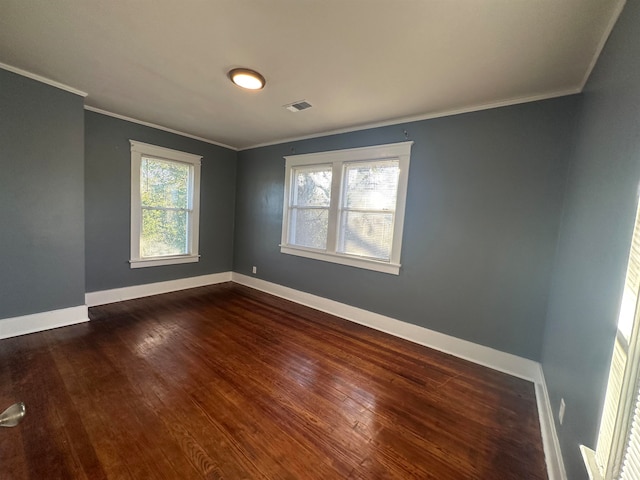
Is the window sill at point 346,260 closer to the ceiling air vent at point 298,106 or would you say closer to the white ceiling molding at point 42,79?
the ceiling air vent at point 298,106

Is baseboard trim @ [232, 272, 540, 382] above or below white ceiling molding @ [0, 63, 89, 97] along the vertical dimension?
below

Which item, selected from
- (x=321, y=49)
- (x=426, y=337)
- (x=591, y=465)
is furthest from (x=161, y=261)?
(x=591, y=465)

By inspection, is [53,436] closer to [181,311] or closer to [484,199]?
[181,311]

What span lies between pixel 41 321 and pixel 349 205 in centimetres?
368

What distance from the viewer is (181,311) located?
3.52 metres

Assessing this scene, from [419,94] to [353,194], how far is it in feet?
4.66

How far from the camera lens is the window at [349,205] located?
3182 millimetres

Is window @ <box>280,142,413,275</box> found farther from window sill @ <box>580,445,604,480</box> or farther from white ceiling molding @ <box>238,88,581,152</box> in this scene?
window sill @ <box>580,445,604,480</box>

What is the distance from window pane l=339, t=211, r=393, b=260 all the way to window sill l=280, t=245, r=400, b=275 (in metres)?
0.09

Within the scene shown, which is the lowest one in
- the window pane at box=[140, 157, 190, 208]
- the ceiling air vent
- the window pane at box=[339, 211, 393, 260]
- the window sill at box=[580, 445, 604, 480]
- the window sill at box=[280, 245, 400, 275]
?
the window sill at box=[580, 445, 604, 480]

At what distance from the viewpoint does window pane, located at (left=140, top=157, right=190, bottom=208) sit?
12.8 feet

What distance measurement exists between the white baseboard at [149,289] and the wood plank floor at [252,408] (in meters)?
0.75

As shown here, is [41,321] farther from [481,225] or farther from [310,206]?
[481,225]

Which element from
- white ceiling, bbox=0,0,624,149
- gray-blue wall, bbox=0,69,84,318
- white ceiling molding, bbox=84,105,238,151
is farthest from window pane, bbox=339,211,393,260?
gray-blue wall, bbox=0,69,84,318
